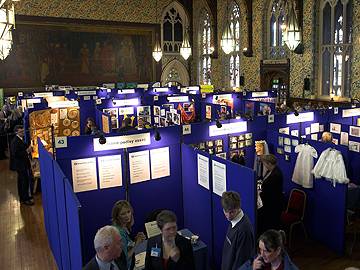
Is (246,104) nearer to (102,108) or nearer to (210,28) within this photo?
(102,108)

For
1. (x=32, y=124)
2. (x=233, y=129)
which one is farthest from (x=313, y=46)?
(x=32, y=124)

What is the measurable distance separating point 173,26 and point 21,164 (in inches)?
641

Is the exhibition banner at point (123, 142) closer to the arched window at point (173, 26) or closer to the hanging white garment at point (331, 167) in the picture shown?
the hanging white garment at point (331, 167)

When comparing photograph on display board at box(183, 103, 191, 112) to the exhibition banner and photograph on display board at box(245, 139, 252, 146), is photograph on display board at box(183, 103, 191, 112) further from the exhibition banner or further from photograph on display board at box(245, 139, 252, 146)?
the exhibition banner

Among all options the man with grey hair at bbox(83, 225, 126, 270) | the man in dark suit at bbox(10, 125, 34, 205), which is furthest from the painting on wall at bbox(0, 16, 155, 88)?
the man with grey hair at bbox(83, 225, 126, 270)

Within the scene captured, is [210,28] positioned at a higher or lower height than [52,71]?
higher

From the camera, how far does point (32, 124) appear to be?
9.33 m

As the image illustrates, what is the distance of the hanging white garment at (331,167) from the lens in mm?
5340

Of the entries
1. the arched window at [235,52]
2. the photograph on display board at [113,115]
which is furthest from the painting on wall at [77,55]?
the photograph on display board at [113,115]

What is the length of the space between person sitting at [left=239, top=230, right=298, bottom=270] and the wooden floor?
248cm

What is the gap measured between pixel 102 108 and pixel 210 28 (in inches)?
434

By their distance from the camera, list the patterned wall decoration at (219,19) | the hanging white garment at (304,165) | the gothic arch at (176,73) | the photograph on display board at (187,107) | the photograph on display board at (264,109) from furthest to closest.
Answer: the gothic arch at (176,73)
the patterned wall decoration at (219,19)
the photograph on display board at (187,107)
the photograph on display board at (264,109)
the hanging white garment at (304,165)

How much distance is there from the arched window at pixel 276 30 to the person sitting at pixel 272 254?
13938mm

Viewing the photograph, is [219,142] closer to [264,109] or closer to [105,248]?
[105,248]
